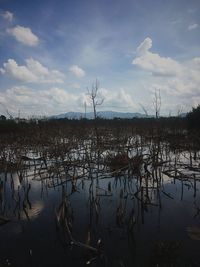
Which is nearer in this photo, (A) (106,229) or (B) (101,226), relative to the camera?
(A) (106,229)

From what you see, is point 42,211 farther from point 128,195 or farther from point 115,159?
point 115,159

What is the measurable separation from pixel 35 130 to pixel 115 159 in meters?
15.2

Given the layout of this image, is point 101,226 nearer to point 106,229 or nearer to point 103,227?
point 103,227

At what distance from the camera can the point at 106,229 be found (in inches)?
249

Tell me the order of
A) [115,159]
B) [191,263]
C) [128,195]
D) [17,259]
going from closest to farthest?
[191,263] → [17,259] → [128,195] → [115,159]

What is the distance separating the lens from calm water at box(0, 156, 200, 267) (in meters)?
5.02

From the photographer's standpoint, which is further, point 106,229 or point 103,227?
point 103,227

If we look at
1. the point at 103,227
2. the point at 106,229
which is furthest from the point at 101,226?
the point at 106,229

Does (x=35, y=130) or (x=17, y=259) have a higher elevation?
(x=35, y=130)

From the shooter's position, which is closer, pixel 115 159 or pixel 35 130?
pixel 115 159

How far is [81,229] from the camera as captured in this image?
6406 mm

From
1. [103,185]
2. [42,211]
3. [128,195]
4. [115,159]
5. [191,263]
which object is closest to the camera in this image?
[191,263]

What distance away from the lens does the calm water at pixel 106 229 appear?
5023 millimetres

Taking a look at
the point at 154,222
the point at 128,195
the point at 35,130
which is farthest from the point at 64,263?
the point at 35,130
